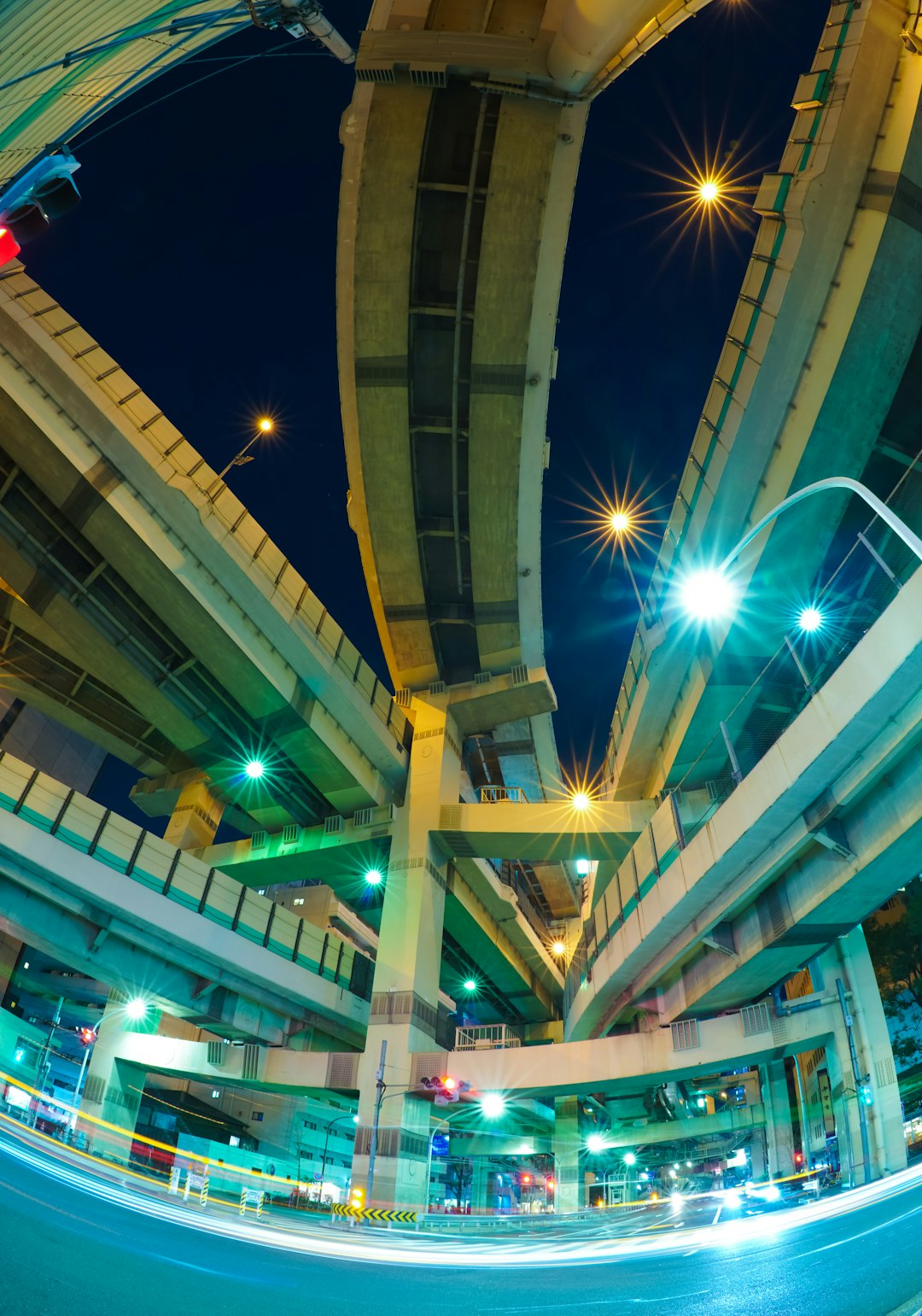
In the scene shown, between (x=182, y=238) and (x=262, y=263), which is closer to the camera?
(x=182, y=238)

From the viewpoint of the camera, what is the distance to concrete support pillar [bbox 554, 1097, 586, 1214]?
3472 cm

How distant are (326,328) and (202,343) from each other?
10548 millimetres

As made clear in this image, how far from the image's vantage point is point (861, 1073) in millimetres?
16500

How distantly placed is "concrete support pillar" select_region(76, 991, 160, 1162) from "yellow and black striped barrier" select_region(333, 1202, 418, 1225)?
9215 mm

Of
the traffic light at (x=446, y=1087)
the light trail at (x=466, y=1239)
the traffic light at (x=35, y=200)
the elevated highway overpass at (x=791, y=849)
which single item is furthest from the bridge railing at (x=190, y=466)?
the light trail at (x=466, y=1239)

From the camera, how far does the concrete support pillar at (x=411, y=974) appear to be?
854 inches

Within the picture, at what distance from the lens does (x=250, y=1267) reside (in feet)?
17.0

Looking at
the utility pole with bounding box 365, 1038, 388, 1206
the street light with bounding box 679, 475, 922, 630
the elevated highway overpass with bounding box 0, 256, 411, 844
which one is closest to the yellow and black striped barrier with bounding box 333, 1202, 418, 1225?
the utility pole with bounding box 365, 1038, 388, 1206

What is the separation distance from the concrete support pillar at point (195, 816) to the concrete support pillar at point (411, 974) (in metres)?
8.72

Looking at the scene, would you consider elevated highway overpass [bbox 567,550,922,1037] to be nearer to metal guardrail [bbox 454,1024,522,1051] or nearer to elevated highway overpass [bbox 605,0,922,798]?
elevated highway overpass [bbox 605,0,922,798]

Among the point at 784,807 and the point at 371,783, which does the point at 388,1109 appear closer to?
the point at 371,783

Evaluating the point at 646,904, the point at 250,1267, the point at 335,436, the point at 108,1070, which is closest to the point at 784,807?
the point at 646,904

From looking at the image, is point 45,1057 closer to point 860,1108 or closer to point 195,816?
point 195,816

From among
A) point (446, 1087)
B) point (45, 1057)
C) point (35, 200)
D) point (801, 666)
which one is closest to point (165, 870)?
point (446, 1087)
